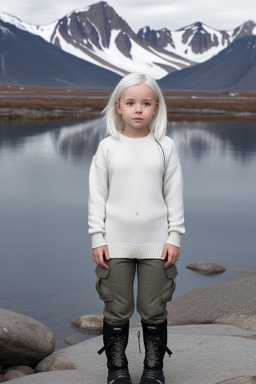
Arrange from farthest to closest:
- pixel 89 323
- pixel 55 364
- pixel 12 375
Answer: pixel 89 323 → pixel 12 375 → pixel 55 364

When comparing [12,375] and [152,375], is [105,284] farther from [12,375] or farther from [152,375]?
[12,375]

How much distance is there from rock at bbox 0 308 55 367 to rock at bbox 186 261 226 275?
232 inches

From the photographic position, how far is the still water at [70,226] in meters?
11.6

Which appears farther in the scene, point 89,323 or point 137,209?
point 89,323

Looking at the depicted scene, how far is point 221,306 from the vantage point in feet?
29.5

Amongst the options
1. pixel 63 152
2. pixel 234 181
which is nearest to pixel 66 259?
pixel 234 181

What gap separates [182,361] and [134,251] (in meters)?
1.39

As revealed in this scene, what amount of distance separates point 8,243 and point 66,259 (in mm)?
2007

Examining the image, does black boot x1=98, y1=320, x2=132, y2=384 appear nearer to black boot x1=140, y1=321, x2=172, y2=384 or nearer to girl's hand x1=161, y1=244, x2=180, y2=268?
black boot x1=140, y1=321, x2=172, y2=384

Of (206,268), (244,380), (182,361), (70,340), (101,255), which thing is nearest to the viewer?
(244,380)

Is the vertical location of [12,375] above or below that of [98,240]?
below

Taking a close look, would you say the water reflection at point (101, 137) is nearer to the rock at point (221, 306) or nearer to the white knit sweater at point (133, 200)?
the rock at point (221, 306)

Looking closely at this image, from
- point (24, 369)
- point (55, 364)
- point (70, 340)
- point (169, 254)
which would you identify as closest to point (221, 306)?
point (70, 340)

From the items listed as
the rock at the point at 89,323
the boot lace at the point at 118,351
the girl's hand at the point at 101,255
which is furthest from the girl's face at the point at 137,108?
the rock at the point at 89,323
